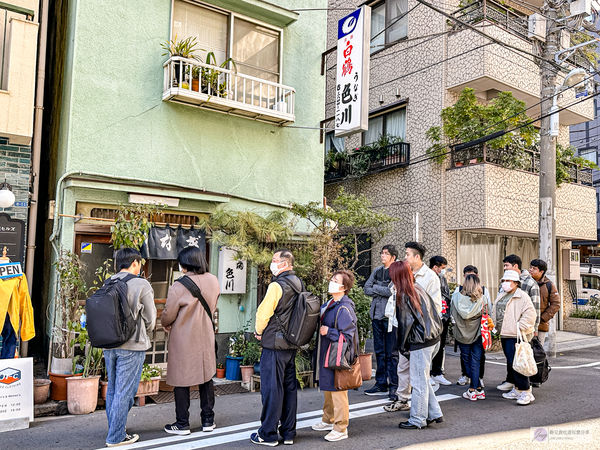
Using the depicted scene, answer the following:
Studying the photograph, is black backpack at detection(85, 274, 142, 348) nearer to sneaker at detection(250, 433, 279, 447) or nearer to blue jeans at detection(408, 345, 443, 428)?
sneaker at detection(250, 433, 279, 447)

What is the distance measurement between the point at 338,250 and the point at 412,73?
28.3ft

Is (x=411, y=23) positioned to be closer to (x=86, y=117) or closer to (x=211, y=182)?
(x=211, y=182)

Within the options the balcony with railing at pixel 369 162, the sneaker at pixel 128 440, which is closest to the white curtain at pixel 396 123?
the balcony with railing at pixel 369 162

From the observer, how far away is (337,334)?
223 inches

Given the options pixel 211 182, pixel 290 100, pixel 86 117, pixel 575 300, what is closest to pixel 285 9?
pixel 290 100

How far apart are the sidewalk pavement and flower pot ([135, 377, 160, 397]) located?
12.7 ft

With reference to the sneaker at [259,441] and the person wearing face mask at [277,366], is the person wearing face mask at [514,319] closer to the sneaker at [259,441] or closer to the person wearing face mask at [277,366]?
the person wearing face mask at [277,366]

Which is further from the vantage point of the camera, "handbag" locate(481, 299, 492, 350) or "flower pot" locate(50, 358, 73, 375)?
"handbag" locate(481, 299, 492, 350)

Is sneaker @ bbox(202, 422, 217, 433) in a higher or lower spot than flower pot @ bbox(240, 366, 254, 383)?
lower

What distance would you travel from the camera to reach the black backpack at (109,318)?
5.23m

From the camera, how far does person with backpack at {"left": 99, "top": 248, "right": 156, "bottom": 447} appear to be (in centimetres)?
539

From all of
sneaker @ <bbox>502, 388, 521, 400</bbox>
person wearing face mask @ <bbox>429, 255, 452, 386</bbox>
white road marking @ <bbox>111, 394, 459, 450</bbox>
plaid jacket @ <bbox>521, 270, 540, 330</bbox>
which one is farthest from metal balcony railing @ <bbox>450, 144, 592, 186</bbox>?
white road marking @ <bbox>111, 394, 459, 450</bbox>

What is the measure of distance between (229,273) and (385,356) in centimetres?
335

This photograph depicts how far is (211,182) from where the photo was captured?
978cm
